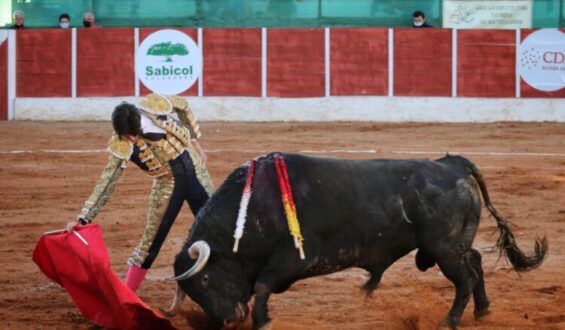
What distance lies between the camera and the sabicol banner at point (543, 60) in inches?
748

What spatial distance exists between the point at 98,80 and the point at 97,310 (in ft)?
40.6

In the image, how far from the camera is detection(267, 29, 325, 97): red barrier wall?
62.8ft

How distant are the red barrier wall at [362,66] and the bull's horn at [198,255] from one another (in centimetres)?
1278

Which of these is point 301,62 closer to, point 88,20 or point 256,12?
point 256,12

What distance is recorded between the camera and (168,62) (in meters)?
19.0

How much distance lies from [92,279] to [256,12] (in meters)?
13.4

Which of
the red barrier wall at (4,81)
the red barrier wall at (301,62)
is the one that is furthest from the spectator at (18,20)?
the red barrier wall at (4,81)

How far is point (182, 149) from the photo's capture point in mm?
7449

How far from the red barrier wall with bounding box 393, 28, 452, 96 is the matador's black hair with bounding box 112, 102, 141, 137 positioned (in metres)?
12.5

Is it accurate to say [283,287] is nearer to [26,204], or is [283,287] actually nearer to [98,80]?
[26,204]

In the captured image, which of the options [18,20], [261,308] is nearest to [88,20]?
[18,20]

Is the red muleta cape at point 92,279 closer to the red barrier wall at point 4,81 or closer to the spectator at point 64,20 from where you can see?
the red barrier wall at point 4,81

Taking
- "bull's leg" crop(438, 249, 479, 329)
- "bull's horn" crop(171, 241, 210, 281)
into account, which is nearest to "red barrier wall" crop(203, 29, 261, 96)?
"bull's leg" crop(438, 249, 479, 329)

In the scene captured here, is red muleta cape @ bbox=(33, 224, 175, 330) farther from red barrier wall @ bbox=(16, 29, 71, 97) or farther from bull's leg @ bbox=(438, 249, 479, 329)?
red barrier wall @ bbox=(16, 29, 71, 97)
